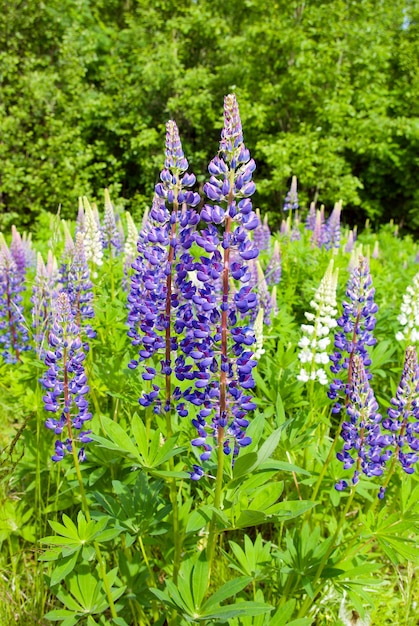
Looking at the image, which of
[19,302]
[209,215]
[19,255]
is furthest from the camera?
[19,255]

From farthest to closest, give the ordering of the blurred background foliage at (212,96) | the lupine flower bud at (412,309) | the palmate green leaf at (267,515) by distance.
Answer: the blurred background foliage at (212,96), the lupine flower bud at (412,309), the palmate green leaf at (267,515)

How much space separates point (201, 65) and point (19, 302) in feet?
43.6

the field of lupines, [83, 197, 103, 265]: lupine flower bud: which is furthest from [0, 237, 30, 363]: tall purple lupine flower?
the field of lupines

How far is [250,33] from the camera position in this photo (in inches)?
481

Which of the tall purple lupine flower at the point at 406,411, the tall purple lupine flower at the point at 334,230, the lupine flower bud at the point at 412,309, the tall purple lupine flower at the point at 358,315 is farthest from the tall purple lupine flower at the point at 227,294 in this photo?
the tall purple lupine flower at the point at 334,230

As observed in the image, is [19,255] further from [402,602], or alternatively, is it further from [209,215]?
[402,602]

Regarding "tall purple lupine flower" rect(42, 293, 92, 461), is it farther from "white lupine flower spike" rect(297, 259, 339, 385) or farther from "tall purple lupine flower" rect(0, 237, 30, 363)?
"tall purple lupine flower" rect(0, 237, 30, 363)

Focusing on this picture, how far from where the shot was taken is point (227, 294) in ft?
5.25

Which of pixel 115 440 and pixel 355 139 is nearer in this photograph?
→ pixel 115 440

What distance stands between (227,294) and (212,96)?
553 inches

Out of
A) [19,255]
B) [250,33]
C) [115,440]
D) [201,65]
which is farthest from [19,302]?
[201,65]

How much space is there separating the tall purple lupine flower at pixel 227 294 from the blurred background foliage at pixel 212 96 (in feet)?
34.4

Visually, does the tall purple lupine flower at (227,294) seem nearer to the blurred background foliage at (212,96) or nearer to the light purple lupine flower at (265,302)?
the light purple lupine flower at (265,302)

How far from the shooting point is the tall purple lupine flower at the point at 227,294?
1.54 metres
